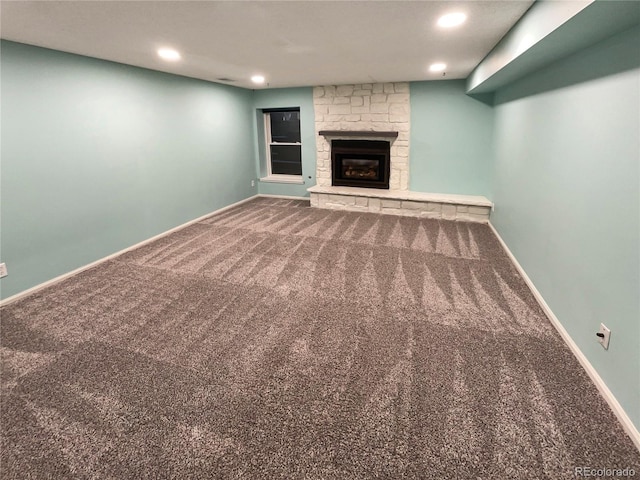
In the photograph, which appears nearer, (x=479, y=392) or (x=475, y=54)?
(x=479, y=392)

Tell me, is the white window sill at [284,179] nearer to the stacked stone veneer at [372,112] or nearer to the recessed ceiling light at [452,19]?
the stacked stone veneer at [372,112]

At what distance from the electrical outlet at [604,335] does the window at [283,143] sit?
18.2 ft

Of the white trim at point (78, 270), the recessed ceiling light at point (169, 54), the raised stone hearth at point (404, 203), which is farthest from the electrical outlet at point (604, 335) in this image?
the white trim at point (78, 270)

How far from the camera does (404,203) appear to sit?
17.4 ft

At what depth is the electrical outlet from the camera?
1.75 meters

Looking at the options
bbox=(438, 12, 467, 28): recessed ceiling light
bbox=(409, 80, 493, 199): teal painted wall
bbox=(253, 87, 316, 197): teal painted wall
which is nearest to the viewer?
bbox=(438, 12, 467, 28): recessed ceiling light

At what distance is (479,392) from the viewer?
1.81 metres

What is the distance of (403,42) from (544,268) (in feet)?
7.21

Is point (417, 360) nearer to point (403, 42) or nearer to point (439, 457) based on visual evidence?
point (439, 457)

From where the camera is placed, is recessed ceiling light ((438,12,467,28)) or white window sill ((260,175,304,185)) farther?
white window sill ((260,175,304,185))

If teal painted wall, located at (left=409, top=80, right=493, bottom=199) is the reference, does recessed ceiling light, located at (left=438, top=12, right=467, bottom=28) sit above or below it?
above

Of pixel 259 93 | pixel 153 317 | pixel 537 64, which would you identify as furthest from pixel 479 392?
pixel 259 93

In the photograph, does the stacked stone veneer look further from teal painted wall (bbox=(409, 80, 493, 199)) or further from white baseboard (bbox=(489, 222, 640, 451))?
A: white baseboard (bbox=(489, 222, 640, 451))

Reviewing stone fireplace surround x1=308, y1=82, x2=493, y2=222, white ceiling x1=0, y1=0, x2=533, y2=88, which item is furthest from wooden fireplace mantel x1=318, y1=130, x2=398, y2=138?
white ceiling x1=0, y1=0, x2=533, y2=88
